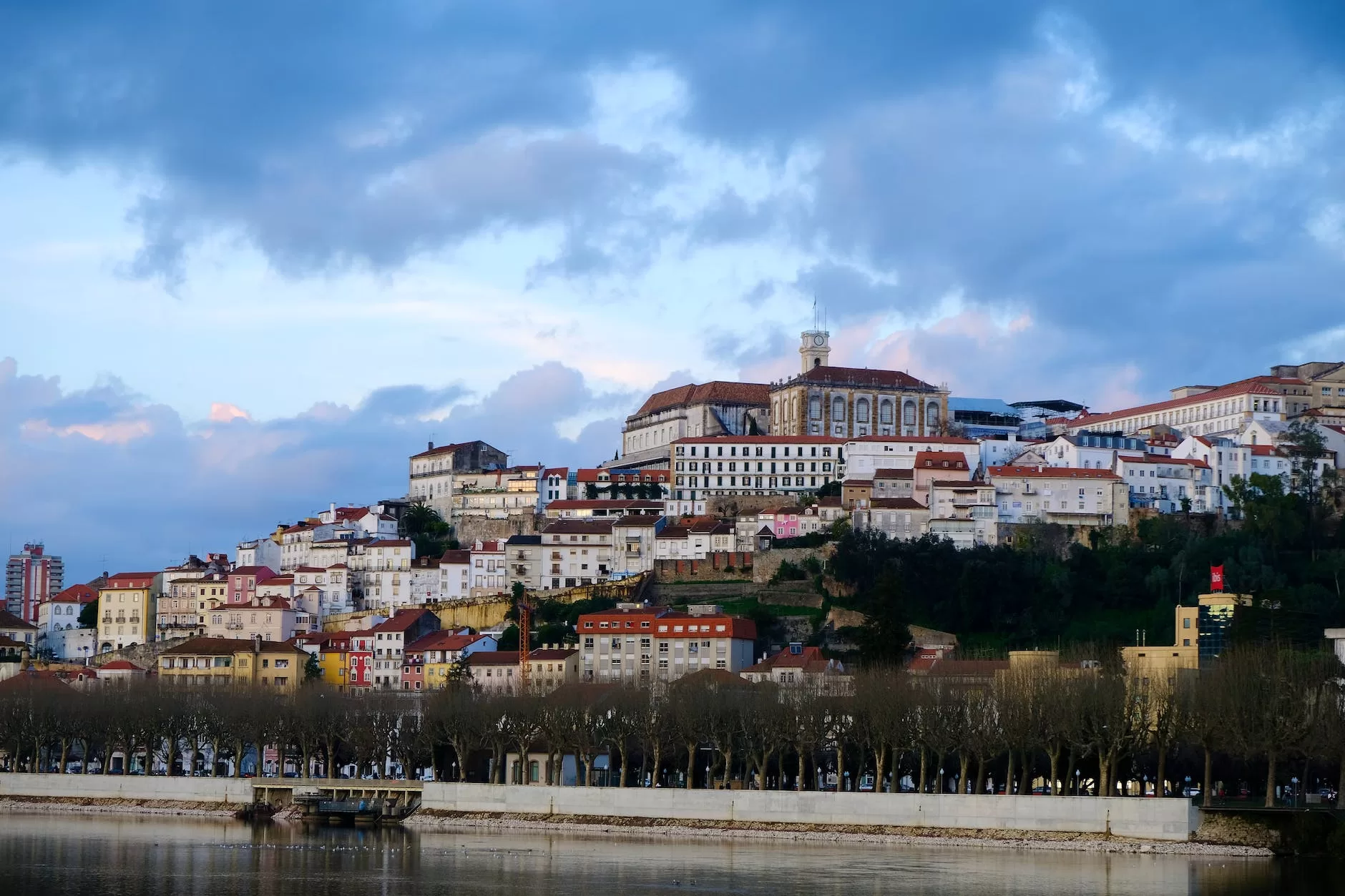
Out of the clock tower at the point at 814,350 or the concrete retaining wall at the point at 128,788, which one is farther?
the clock tower at the point at 814,350

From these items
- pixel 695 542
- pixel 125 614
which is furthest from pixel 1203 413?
pixel 125 614

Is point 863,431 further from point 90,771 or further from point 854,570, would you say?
point 90,771

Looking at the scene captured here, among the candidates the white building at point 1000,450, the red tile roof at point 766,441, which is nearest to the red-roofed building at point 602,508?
the red tile roof at point 766,441

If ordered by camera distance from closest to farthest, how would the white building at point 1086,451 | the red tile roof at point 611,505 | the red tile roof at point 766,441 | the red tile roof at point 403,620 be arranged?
the red tile roof at point 403,620
the white building at point 1086,451
the red tile roof at point 611,505
the red tile roof at point 766,441

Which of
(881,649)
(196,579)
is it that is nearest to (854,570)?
(881,649)

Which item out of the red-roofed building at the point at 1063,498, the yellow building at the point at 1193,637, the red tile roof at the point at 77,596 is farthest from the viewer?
the red tile roof at the point at 77,596

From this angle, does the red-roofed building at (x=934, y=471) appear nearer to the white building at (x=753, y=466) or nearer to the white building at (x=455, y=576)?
the white building at (x=753, y=466)

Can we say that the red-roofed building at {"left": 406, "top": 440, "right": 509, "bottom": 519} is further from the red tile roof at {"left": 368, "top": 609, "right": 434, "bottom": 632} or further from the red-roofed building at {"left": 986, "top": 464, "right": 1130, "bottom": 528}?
the red-roofed building at {"left": 986, "top": 464, "right": 1130, "bottom": 528}
